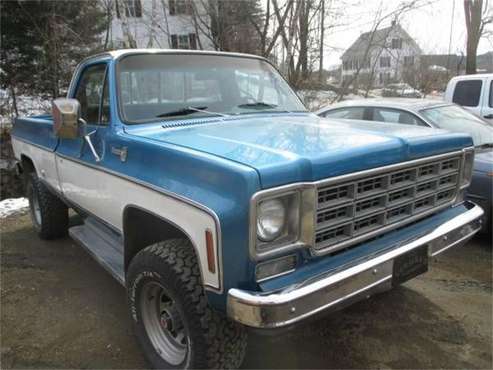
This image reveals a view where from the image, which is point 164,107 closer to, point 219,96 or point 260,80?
point 219,96

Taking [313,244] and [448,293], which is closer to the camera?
[313,244]

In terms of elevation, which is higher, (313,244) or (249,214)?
(249,214)

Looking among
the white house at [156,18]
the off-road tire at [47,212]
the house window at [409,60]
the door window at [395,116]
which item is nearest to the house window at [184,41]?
the white house at [156,18]

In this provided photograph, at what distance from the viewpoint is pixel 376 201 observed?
251cm

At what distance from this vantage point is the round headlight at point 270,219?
2.02 meters

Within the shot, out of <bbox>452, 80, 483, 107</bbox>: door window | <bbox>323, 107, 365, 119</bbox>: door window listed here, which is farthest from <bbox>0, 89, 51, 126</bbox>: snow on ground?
<bbox>452, 80, 483, 107</bbox>: door window

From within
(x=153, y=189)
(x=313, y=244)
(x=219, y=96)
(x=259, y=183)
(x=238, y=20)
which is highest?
(x=238, y=20)

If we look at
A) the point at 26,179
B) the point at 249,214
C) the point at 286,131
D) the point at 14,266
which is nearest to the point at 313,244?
the point at 249,214

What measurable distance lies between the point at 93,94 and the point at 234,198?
7.28 ft

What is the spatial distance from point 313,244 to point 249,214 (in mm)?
410

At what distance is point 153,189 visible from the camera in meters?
2.48

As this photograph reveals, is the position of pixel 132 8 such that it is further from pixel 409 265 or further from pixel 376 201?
pixel 409 265

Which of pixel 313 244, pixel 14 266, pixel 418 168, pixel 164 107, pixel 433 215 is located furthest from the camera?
pixel 14 266

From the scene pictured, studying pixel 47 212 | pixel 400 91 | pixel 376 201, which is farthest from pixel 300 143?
pixel 400 91
